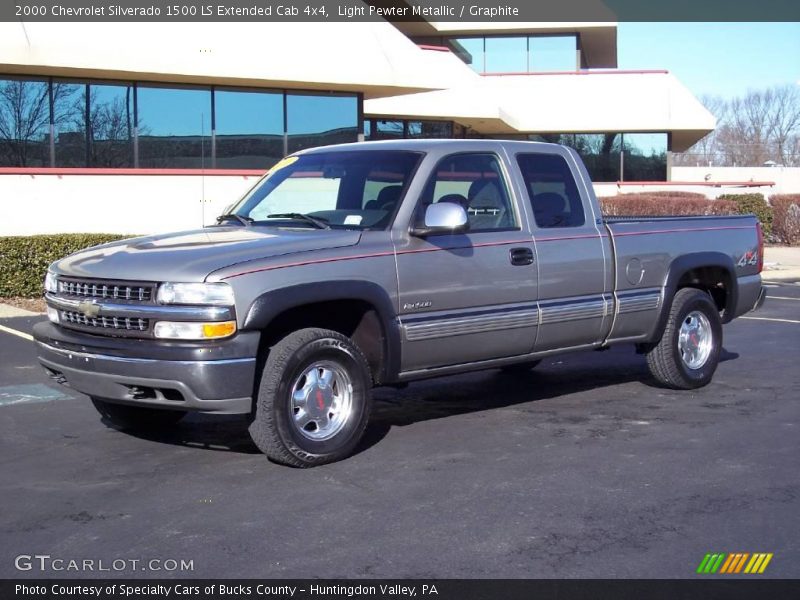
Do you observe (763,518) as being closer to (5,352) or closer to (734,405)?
(734,405)

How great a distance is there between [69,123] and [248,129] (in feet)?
11.0

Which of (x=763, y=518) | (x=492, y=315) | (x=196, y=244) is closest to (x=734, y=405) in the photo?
(x=492, y=315)

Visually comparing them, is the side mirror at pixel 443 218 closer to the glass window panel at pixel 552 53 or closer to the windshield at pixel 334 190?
the windshield at pixel 334 190

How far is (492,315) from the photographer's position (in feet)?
23.2

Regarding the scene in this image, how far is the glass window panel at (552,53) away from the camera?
33.8 m

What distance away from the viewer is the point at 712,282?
9102 mm

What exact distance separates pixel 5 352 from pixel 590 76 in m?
25.2

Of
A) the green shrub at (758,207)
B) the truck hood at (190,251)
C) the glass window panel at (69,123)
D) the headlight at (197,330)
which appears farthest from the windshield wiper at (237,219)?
the green shrub at (758,207)

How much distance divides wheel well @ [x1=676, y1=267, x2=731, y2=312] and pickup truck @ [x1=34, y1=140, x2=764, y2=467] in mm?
121

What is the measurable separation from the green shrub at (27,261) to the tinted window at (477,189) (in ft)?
29.2

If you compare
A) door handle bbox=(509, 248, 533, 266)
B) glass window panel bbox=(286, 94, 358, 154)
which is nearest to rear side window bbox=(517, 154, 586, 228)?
door handle bbox=(509, 248, 533, 266)

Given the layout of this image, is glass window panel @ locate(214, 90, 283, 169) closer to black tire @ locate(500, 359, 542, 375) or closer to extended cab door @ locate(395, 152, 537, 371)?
black tire @ locate(500, 359, 542, 375)

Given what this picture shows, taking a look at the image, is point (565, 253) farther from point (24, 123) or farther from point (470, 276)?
point (24, 123)

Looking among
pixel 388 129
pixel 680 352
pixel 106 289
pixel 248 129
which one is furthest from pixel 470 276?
pixel 388 129
